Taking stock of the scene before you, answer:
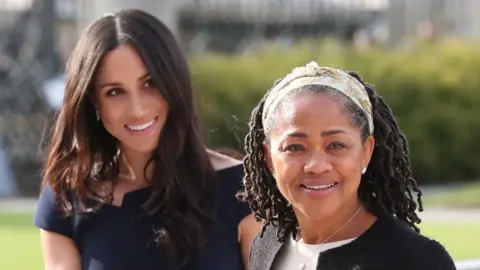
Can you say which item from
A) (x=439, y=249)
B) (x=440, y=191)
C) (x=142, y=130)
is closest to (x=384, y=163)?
(x=439, y=249)

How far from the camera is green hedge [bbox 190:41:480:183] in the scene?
13.9 metres

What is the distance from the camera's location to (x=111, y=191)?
3.15 m

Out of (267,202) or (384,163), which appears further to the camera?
(267,202)

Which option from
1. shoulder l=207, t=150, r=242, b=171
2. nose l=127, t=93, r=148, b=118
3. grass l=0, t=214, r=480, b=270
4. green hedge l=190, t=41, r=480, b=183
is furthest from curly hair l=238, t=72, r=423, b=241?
green hedge l=190, t=41, r=480, b=183

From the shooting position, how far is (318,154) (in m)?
2.07

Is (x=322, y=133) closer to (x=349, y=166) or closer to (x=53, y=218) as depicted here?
(x=349, y=166)

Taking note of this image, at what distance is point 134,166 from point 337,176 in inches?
48.1

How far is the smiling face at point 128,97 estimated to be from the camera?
297cm

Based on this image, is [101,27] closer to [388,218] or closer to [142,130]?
[142,130]

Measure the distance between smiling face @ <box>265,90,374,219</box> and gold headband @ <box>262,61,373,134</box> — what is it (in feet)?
0.14

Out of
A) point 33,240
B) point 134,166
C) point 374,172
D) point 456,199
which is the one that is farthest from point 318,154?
point 456,199

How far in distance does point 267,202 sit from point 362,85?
1.27 feet

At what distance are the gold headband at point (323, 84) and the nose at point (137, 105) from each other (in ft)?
2.62

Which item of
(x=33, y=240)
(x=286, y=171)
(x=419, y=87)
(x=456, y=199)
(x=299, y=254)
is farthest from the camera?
(x=419, y=87)
